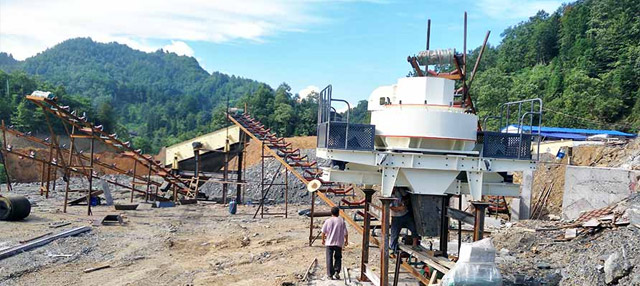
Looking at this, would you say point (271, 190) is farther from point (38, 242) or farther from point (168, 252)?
point (38, 242)

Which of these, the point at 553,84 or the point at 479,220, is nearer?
the point at 479,220

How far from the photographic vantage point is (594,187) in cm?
1430

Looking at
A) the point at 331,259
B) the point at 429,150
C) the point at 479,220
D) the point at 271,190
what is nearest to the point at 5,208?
the point at 331,259

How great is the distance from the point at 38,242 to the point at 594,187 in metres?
16.0

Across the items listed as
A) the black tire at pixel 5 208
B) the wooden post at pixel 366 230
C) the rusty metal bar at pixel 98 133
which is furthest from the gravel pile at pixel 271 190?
the wooden post at pixel 366 230

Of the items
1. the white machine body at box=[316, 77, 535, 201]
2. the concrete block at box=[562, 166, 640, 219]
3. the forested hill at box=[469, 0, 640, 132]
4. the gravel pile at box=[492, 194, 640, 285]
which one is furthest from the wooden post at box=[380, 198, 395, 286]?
the forested hill at box=[469, 0, 640, 132]

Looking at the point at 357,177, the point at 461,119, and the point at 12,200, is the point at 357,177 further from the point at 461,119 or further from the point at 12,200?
the point at 12,200

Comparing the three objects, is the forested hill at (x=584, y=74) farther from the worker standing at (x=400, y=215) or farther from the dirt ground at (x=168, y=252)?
the worker standing at (x=400, y=215)

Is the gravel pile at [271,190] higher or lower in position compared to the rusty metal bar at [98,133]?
lower

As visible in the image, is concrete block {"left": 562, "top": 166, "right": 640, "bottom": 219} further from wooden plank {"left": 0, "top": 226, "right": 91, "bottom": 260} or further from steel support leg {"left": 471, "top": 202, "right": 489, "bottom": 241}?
wooden plank {"left": 0, "top": 226, "right": 91, "bottom": 260}

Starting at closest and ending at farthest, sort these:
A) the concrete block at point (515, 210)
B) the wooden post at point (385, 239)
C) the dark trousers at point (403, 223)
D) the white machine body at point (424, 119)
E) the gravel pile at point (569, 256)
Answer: the white machine body at point (424, 119)
the wooden post at point (385, 239)
the gravel pile at point (569, 256)
the dark trousers at point (403, 223)
the concrete block at point (515, 210)

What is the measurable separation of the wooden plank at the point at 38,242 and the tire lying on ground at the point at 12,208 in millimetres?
2587

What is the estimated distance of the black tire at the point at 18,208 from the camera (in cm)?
1462

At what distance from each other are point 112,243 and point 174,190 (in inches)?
389
